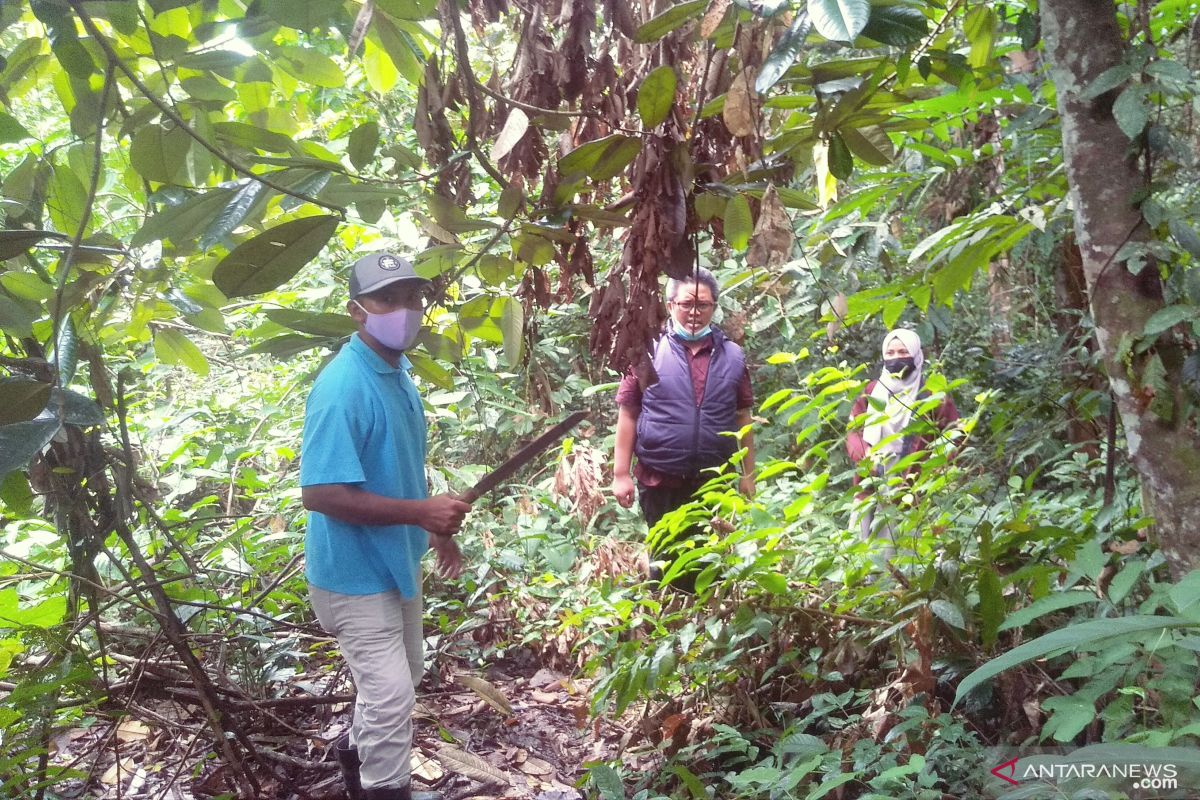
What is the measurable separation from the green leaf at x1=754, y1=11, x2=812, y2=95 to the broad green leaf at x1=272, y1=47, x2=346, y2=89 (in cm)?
141

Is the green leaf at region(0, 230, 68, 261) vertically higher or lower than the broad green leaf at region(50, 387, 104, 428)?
higher

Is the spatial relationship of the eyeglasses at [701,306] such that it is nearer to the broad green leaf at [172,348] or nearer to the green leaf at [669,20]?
the broad green leaf at [172,348]

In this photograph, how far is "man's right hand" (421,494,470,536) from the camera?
8.98ft

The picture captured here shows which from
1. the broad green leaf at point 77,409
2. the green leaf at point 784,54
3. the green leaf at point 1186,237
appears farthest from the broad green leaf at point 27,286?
the green leaf at point 1186,237

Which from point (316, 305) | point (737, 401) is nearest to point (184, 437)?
→ point (316, 305)

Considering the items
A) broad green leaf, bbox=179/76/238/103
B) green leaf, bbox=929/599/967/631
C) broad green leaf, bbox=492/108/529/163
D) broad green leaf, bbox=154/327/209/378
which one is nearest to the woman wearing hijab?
green leaf, bbox=929/599/967/631

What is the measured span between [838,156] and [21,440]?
5.64 ft

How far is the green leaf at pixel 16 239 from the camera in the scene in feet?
5.56

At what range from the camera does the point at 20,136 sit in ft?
6.82

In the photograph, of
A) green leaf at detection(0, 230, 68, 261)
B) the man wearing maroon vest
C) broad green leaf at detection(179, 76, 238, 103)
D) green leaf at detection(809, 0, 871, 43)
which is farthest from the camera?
the man wearing maroon vest

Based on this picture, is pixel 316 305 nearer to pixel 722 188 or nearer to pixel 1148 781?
pixel 722 188

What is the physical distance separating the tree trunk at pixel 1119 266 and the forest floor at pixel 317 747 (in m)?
1.94

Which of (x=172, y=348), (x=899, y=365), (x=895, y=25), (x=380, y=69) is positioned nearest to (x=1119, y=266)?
(x=895, y=25)

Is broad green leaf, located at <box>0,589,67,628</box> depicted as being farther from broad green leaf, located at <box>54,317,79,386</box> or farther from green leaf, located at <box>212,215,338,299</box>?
green leaf, located at <box>212,215,338,299</box>
